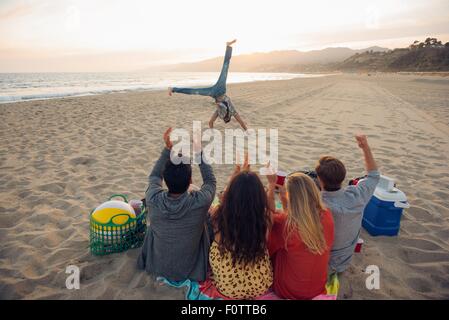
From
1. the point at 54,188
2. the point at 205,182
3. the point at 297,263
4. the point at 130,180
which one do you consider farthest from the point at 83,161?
the point at 297,263

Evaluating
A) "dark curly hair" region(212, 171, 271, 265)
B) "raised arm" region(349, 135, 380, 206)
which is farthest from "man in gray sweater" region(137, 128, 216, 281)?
"raised arm" region(349, 135, 380, 206)

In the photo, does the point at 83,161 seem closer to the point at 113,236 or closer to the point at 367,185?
the point at 113,236

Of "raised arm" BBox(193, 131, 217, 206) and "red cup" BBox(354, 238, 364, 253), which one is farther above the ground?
"raised arm" BBox(193, 131, 217, 206)

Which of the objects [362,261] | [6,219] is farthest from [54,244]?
[362,261]

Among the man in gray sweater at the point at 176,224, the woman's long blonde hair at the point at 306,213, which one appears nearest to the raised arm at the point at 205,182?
the man in gray sweater at the point at 176,224

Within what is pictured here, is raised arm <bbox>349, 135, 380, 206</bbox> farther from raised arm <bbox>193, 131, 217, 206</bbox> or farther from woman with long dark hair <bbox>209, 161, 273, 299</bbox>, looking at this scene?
raised arm <bbox>193, 131, 217, 206</bbox>

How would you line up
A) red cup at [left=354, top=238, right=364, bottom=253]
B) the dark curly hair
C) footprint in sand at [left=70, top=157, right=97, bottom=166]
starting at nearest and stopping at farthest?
the dark curly hair → red cup at [left=354, top=238, right=364, bottom=253] → footprint in sand at [left=70, top=157, right=97, bottom=166]

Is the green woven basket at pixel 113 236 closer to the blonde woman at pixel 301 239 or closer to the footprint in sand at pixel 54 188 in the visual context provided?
the blonde woman at pixel 301 239

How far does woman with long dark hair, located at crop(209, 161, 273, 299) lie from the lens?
215 cm

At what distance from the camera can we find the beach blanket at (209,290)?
2518mm

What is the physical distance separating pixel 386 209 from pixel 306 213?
5.56ft

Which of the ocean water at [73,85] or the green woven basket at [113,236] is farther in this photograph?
the ocean water at [73,85]

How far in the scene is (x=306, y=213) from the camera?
7.10 feet

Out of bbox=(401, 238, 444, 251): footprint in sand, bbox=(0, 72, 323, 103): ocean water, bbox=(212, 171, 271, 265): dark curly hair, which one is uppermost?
bbox=(0, 72, 323, 103): ocean water
